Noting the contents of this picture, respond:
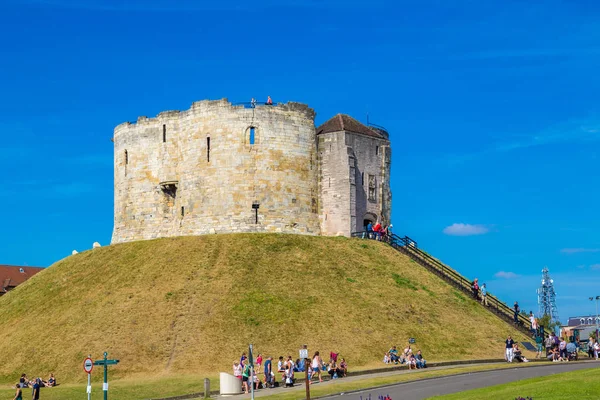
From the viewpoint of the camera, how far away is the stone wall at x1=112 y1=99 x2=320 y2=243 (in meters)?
69.1

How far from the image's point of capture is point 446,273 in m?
71.5

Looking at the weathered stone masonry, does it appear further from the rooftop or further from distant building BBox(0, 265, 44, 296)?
distant building BBox(0, 265, 44, 296)

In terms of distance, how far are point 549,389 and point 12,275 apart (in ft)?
333

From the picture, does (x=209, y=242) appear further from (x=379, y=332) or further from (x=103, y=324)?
(x=379, y=332)

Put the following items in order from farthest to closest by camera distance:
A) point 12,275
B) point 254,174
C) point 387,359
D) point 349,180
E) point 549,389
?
1. point 12,275
2. point 349,180
3. point 254,174
4. point 387,359
5. point 549,389

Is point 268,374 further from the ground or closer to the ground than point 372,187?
closer to the ground

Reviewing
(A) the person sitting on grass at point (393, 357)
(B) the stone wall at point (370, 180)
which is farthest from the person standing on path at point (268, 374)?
(B) the stone wall at point (370, 180)

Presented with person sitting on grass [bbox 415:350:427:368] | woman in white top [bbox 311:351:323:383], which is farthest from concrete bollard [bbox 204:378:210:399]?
person sitting on grass [bbox 415:350:427:368]

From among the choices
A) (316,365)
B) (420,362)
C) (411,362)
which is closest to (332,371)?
(316,365)

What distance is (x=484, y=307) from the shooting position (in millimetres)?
64125

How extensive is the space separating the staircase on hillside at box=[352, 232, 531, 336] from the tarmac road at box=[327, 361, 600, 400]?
15339 millimetres

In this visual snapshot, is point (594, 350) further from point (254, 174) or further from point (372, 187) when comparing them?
point (254, 174)

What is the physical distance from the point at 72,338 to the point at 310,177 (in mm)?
23032

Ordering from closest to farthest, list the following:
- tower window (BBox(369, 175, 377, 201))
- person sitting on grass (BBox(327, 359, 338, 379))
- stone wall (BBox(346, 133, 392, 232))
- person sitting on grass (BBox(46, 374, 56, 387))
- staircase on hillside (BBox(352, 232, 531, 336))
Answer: person sitting on grass (BBox(327, 359, 338, 379))
person sitting on grass (BBox(46, 374, 56, 387))
staircase on hillside (BBox(352, 232, 531, 336))
stone wall (BBox(346, 133, 392, 232))
tower window (BBox(369, 175, 377, 201))
